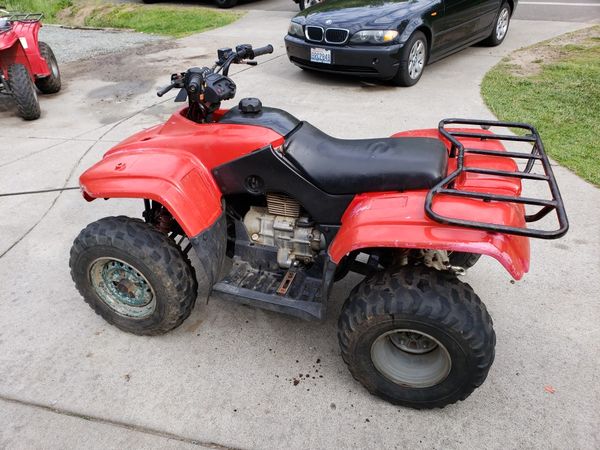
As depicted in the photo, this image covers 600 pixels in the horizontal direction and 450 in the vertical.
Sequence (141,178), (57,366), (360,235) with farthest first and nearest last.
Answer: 1. (57,366)
2. (141,178)
3. (360,235)

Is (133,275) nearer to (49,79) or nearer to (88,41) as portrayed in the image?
(49,79)

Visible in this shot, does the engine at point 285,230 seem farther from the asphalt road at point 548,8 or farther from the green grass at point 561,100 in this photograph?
the asphalt road at point 548,8

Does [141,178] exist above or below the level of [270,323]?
above

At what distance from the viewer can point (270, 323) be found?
2924 millimetres

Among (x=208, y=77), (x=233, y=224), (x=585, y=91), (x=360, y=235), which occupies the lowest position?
(x=585, y=91)

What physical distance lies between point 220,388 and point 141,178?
1171 millimetres

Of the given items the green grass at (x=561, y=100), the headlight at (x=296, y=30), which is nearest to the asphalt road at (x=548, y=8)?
the green grass at (x=561, y=100)

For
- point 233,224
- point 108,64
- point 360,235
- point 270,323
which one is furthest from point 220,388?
point 108,64

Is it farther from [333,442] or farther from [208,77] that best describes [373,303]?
[208,77]

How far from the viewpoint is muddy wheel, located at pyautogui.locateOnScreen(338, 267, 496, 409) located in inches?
80.4

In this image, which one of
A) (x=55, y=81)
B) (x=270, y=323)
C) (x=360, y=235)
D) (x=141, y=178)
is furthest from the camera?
(x=55, y=81)

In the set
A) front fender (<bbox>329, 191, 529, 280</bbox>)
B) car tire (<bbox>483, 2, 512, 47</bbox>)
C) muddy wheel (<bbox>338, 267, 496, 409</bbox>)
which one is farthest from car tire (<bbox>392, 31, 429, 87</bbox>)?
muddy wheel (<bbox>338, 267, 496, 409</bbox>)

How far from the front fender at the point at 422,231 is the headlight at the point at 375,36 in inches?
184

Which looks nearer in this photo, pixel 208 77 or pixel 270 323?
pixel 208 77
